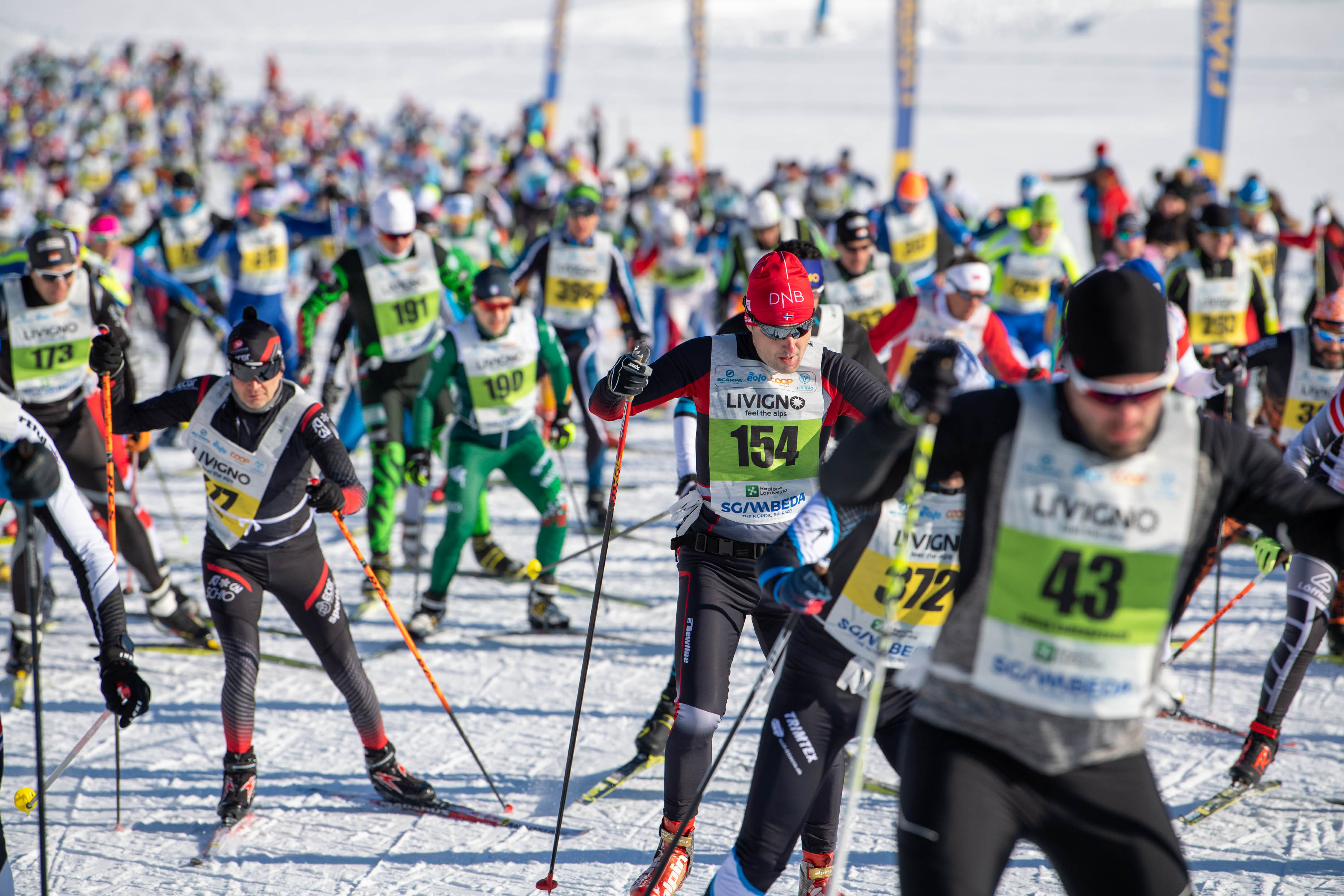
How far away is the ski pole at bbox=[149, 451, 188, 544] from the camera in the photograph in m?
7.27

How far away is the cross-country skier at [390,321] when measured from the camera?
6.83 m

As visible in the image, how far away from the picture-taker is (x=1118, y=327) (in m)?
2.13

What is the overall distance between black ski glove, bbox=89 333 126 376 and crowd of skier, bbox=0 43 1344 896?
0.02 meters

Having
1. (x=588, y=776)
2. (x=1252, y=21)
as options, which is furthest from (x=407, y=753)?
(x=1252, y=21)

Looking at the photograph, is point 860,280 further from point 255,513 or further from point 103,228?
point 103,228

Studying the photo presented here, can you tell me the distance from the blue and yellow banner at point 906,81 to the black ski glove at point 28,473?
19.1m

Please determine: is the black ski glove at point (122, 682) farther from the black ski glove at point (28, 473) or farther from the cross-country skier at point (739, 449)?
the cross-country skier at point (739, 449)

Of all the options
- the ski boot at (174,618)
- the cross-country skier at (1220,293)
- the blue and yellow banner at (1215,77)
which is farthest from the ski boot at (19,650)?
the blue and yellow banner at (1215,77)

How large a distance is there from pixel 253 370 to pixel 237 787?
159 cm

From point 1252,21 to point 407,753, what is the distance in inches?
2699

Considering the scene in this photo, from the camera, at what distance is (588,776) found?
4656 mm

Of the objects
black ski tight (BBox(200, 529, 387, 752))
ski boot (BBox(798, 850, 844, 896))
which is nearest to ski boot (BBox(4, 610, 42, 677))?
black ski tight (BBox(200, 529, 387, 752))

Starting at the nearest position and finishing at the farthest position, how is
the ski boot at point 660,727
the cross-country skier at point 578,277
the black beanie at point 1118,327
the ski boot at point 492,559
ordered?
the black beanie at point 1118,327 → the ski boot at point 660,727 → the ski boot at point 492,559 → the cross-country skier at point 578,277

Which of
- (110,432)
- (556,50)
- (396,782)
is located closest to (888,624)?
(396,782)
